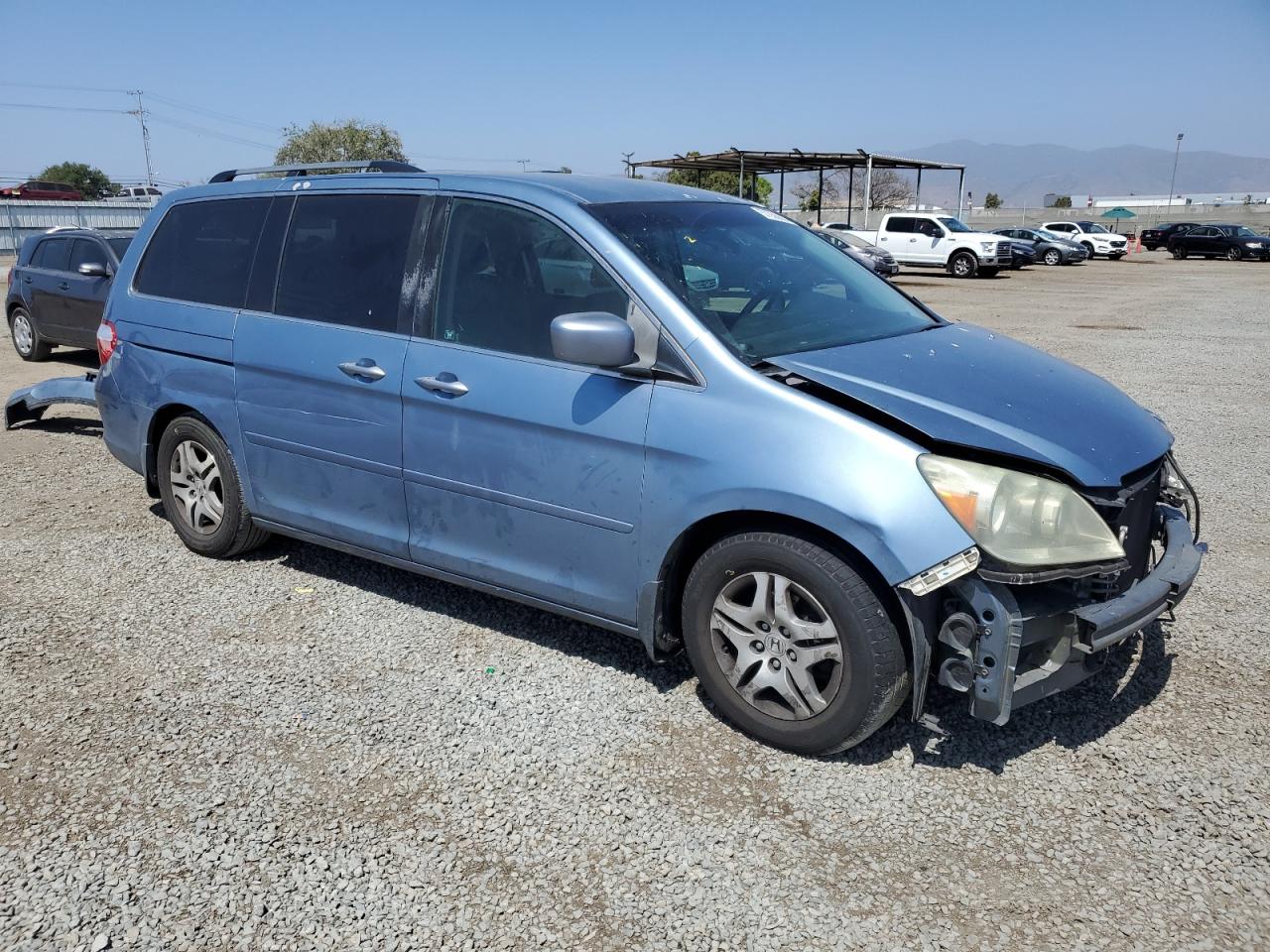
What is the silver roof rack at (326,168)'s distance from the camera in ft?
15.6

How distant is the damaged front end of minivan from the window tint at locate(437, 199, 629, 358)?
56.6 inches

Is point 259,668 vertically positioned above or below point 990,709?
below

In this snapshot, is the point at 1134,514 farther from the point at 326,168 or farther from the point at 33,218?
the point at 33,218

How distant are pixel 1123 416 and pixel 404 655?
9.67 ft

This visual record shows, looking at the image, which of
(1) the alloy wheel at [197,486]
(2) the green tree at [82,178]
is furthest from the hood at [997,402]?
(2) the green tree at [82,178]

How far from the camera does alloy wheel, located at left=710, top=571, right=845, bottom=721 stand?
321 cm

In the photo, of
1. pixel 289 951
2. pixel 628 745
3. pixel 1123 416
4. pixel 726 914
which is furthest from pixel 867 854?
pixel 1123 416

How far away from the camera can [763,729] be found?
3.41m

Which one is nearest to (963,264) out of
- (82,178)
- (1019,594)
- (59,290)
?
(59,290)

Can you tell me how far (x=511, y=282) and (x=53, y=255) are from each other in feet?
34.6

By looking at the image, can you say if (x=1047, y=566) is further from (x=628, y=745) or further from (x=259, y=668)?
(x=259, y=668)

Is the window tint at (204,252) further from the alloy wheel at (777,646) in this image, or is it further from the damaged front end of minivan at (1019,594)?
the damaged front end of minivan at (1019,594)

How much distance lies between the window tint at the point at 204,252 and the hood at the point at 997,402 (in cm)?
284

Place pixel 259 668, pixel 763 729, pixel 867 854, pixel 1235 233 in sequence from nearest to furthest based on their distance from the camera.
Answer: pixel 867 854 → pixel 763 729 → pixel 259 668 → pixel 1235 233
